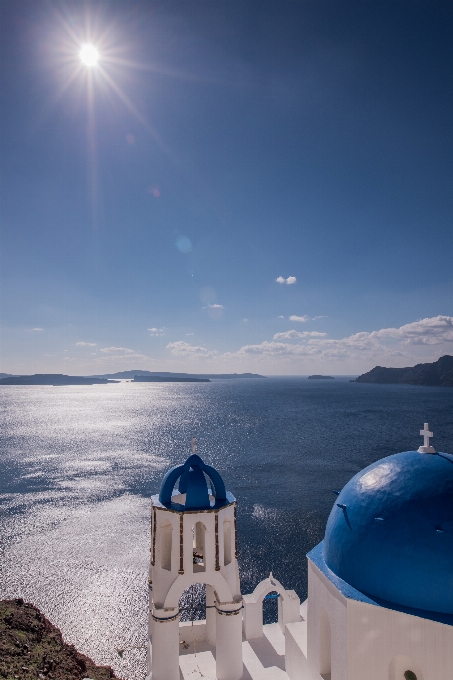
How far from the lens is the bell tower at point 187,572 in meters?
11.0

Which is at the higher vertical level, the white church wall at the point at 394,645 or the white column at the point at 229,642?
the white church wall at the point at 394,645

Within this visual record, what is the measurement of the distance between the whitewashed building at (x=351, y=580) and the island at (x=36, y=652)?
266 inches

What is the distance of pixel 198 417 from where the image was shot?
9475 centimetres

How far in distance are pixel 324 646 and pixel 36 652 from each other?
1383cm

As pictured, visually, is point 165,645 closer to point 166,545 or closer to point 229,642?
point 229,642

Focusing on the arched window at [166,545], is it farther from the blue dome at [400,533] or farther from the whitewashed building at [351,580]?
the blue dome at [400,533]

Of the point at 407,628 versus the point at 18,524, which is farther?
the point at 18,524

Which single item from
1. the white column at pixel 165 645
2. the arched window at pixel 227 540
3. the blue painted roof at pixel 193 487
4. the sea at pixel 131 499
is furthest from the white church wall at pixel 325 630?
the sea at pixel 131 499

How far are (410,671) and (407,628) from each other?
1022mm

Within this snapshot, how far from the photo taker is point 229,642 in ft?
37.0

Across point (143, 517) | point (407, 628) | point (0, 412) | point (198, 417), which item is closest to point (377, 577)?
point (407, 628)

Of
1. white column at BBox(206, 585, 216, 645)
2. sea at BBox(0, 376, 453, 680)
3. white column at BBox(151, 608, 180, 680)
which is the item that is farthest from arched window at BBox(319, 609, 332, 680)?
sea at BBox(0, 376, 453, 680)

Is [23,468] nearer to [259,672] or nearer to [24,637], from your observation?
[24,637]

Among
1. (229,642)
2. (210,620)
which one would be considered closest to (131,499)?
(210,620)
